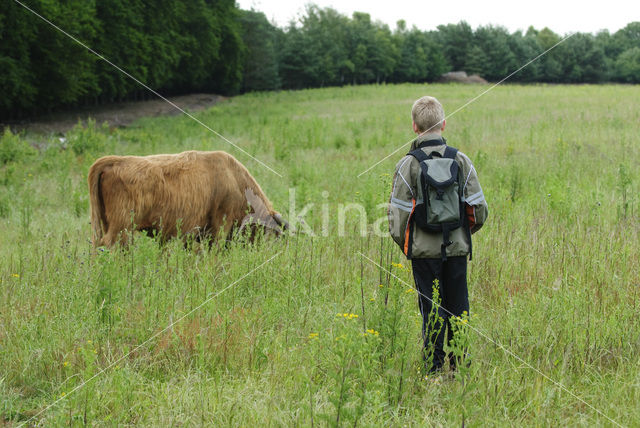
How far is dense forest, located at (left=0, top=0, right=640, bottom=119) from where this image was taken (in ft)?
77.1

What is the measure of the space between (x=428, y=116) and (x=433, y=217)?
72cm

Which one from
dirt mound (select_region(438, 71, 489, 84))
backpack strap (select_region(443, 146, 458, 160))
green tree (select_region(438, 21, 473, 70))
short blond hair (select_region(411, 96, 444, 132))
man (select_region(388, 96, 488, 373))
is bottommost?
man (select_region(388, 96, 488, 373))

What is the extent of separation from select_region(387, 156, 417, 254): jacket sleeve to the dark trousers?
229 millimetres

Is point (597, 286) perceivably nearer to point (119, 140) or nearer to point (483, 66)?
point (119, 140)

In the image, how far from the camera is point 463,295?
351 cm

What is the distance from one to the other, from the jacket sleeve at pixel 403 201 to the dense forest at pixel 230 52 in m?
21.8

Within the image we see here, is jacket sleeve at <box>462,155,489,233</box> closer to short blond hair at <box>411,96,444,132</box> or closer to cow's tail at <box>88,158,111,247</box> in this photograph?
short blond hair at <box>411,96,444,132</box>

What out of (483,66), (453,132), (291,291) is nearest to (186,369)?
(291,291)

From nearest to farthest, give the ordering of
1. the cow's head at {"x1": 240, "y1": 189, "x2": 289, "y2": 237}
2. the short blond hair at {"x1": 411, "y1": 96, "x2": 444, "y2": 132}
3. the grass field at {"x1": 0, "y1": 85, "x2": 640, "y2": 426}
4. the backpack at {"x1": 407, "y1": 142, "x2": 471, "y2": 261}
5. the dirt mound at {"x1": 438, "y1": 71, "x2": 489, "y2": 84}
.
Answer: the grass field at {"x1": 0, "y1": 85, "x2": 640, "y2": 426}
the backpack at {"x1": 407, "y1": 142, "x2": 471, "y2": 261}
the short blond hair at {"x1": 411, "y1": 96, "x2": 444, "y2": 132}
the cow's head at {"x1": 240, "y1": 189, "x2": 289, "y2": 237}
the dirt mound at {"x1": 438, "y1": 71, "x2": 489, "y2": 84}

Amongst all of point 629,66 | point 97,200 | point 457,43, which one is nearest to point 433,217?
point 97,200

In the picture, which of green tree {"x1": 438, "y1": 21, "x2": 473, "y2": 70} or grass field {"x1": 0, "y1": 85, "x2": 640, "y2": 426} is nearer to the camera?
grass field {"x1": 0, "y1": 85, "x2": 640, "y2": 426}

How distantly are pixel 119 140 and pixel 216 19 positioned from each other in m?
35.0

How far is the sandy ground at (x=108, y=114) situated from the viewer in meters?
23.3

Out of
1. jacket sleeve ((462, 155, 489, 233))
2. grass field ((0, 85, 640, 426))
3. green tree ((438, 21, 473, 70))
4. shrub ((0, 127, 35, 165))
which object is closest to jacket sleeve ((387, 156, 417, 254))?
grass field ((0, 85, 640, 426))
